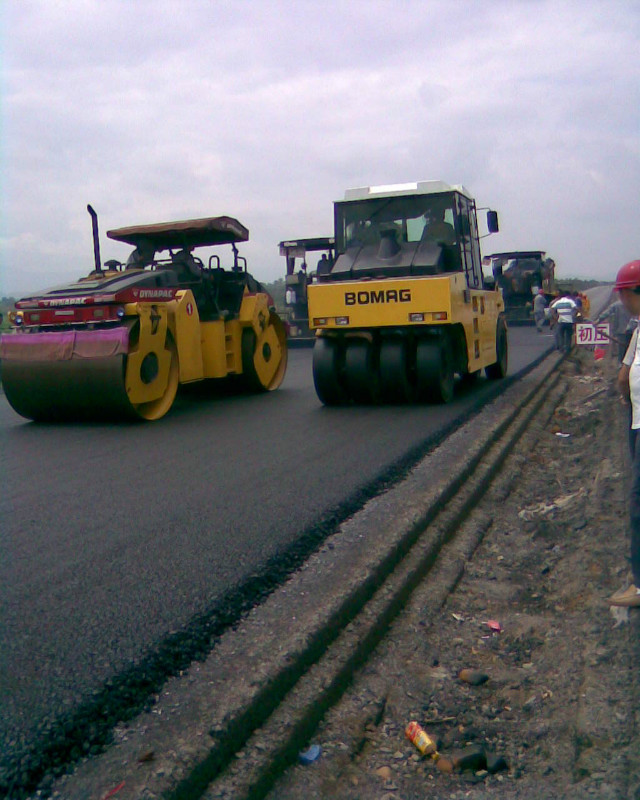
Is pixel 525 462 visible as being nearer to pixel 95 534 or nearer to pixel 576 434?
pixel 576 434

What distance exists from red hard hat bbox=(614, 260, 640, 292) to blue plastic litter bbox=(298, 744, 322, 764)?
211 centimetres

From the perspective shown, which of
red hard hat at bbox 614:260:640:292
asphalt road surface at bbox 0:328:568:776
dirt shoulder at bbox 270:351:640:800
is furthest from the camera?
red hard hat at bbox 614:260:640:292

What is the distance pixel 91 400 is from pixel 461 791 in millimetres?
6783

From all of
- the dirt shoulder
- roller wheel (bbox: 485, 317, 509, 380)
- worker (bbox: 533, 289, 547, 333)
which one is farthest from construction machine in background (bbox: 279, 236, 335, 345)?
the dirt shoulder

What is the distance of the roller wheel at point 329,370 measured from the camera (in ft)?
32.6

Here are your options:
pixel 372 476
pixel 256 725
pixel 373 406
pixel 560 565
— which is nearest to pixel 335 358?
pixel 373 406

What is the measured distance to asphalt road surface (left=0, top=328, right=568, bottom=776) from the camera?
10.2 ft

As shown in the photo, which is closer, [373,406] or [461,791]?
[461,791]

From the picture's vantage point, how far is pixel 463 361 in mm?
10359

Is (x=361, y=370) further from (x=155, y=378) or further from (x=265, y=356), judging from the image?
(x=265, y=356)

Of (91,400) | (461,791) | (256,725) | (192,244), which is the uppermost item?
(192,244)

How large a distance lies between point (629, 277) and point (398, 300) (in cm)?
588

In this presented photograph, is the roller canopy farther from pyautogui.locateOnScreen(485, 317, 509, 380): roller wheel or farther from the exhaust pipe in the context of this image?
pyautogui.locateOnScreen(485, 317, 509, 380): roller wheel

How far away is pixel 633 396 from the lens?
3.61 meters
